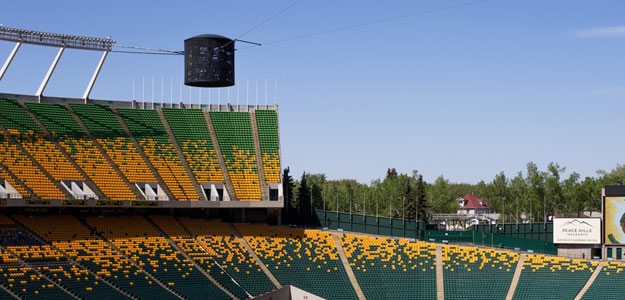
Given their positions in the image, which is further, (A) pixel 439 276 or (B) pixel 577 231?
(B) pixel 577 231

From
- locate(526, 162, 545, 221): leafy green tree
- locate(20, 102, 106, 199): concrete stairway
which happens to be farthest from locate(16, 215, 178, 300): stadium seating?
locate(526, 162, 545, 221): leafy green tree

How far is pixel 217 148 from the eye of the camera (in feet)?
263

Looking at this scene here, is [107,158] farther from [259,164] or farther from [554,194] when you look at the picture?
[554,194]

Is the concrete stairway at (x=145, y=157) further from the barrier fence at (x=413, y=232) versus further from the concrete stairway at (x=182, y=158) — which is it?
the barrier fence at (x=413, y=232)

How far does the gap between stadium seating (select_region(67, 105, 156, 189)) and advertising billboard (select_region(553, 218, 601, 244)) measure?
1311 inches

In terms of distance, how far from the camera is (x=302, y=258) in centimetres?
7162

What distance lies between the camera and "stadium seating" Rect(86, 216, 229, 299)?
207 ft

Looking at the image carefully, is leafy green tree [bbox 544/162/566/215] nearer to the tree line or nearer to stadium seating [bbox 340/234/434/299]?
the tree line

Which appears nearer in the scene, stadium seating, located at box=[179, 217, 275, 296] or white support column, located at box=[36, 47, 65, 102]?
stadium seating, located at box=[179, 217, 275, 296]

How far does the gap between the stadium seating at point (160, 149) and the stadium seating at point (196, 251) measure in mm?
2276

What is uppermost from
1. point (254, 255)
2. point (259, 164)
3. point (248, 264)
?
point (259, 164)

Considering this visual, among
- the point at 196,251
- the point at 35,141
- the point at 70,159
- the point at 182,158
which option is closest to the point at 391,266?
the point at 196,251

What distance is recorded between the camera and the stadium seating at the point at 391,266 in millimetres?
67438

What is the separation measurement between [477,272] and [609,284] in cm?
950
